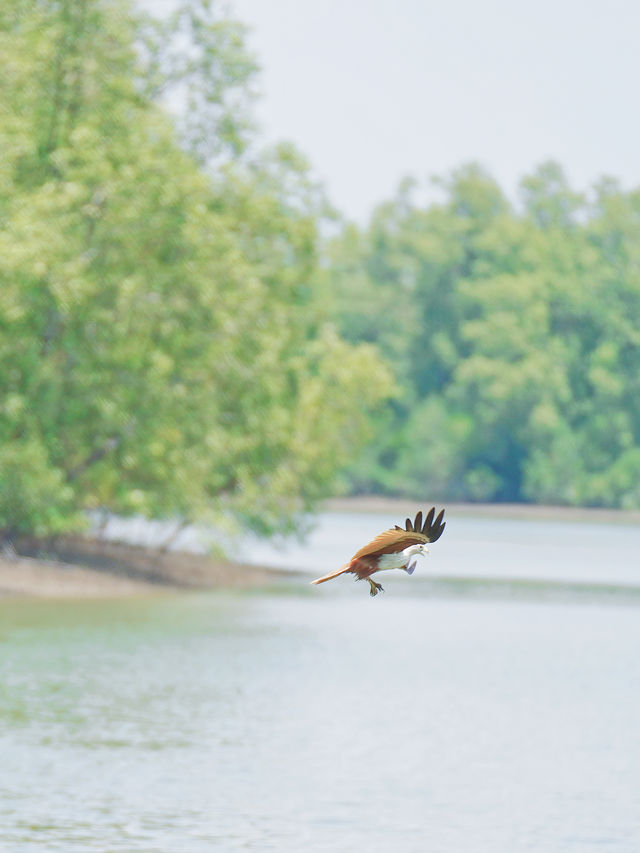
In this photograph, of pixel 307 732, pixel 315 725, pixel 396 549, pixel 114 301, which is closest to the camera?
pixel 396 549

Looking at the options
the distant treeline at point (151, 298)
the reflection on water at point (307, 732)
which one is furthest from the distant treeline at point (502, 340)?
the reflection on water at point (307, 732)

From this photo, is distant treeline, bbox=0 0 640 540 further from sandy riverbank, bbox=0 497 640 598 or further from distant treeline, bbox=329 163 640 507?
distant treeline, bbox=329 163 640 507

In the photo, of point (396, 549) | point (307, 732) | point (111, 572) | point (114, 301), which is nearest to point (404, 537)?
point (396, 549)

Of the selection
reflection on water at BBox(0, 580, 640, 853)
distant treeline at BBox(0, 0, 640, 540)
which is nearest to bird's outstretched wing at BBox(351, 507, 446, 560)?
reflection on water at BBox(0, 580, 640, 853)

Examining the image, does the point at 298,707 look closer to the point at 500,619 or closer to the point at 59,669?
the point at 59,669

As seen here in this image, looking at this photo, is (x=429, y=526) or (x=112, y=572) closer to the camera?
(x=429, y=526)

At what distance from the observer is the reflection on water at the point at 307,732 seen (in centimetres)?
1892

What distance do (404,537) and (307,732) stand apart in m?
19.4

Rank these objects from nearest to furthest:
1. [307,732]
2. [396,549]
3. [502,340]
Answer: [396,549] < [307,732] < [502,340]

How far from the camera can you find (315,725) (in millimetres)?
25984

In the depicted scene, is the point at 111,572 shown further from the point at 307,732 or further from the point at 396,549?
the point at 396,549

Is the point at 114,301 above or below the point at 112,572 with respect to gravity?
above

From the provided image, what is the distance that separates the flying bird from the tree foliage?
34.5m

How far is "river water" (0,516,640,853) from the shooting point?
19.0 metres
